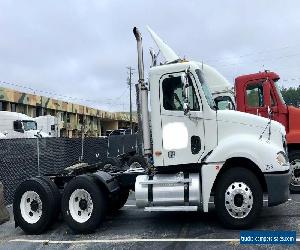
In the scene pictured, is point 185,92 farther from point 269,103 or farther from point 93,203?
point 269,103

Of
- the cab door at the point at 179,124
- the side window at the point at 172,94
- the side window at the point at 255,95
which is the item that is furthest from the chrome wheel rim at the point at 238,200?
the side window at the point at 255,95

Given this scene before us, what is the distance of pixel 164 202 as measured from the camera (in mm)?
8227

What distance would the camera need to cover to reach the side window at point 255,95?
39.8 feet

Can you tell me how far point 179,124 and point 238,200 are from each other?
1.75 m

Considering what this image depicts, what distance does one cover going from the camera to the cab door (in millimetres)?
8375

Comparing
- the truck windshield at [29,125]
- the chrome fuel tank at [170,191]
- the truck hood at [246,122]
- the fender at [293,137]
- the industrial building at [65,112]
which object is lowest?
the chrome fuel tank at [170,191]

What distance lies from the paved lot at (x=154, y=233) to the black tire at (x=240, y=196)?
0.21 m

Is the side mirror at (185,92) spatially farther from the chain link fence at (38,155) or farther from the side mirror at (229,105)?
the chain link fence at (38,155)

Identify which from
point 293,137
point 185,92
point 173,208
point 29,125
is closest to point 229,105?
point 293,137

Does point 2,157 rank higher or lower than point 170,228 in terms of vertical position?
higher

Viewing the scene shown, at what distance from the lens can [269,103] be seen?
12008 millimetres

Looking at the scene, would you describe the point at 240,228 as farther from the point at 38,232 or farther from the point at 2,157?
the point at 2,157

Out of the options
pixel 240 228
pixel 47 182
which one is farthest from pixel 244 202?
pixel 47 182

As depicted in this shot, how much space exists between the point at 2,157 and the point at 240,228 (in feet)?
24.0
